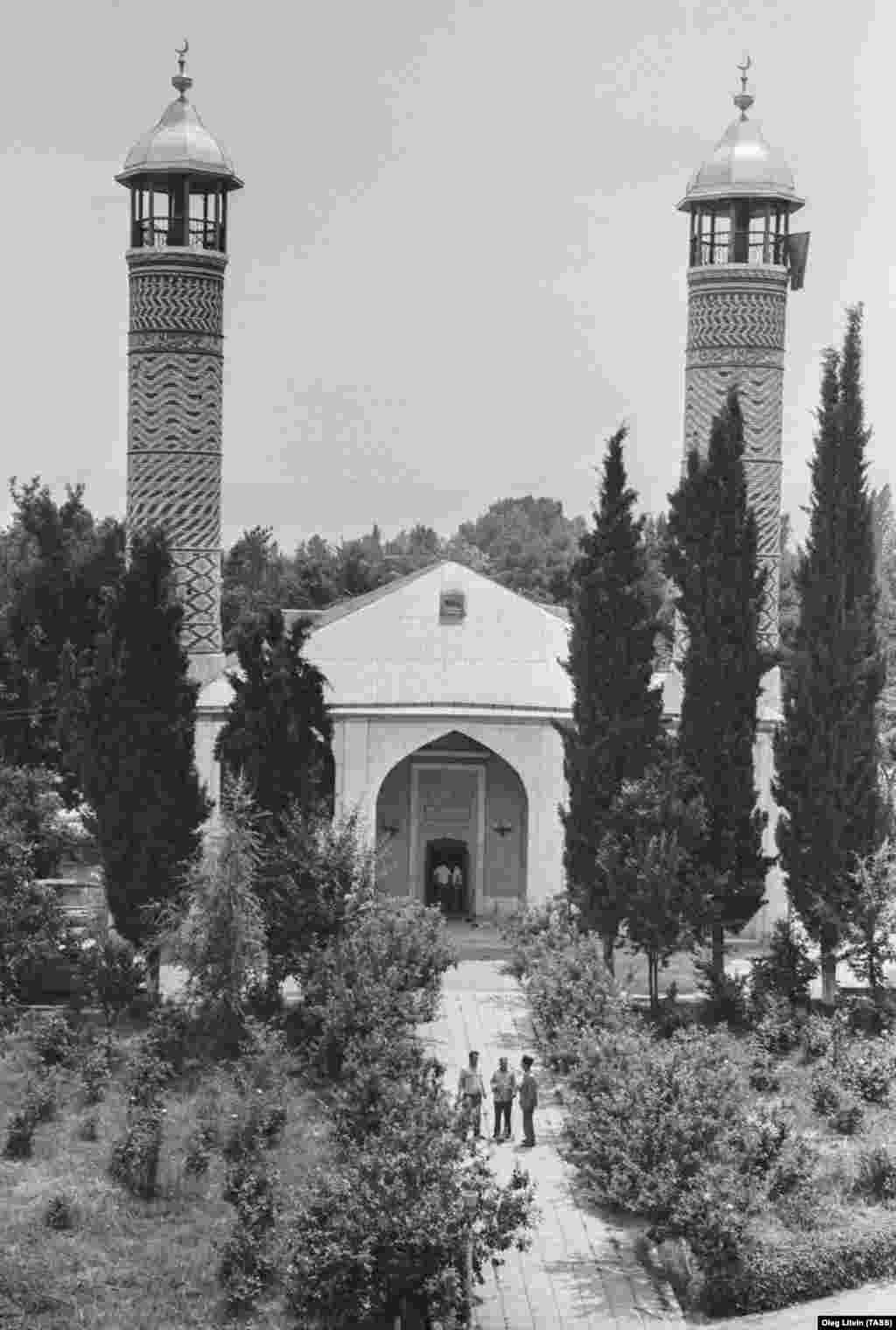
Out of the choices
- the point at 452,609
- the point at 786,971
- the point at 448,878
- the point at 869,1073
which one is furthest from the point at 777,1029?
the point at 452,609

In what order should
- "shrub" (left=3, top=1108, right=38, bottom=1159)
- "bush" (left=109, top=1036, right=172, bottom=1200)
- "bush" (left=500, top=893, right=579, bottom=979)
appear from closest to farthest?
"bush" (left=109, top=1036, right=172, bottom=1200) < "shrub" (left=3, top=1108, right=38, bottom=1159) < "bush" (left=500, top=893, right=579, bottom=979)

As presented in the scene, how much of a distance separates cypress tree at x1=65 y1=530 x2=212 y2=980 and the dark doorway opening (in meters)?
7.62

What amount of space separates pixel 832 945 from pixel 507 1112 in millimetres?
6410

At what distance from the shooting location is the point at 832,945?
27.9 meters

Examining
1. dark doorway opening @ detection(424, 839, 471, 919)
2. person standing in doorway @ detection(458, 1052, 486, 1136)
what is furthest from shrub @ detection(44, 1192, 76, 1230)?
dark doorway opening @ detection(424, 839, 471, 919)

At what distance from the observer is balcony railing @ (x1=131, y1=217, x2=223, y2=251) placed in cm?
3466

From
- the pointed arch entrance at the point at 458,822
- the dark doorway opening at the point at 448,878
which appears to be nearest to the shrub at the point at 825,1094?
the pointed arch entrance at the point at 458,822

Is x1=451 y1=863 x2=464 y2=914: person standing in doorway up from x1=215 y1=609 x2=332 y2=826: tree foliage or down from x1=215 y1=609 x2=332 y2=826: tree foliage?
down

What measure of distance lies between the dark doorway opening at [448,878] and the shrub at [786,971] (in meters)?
7.77

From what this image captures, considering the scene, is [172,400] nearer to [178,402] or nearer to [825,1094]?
[178,402]

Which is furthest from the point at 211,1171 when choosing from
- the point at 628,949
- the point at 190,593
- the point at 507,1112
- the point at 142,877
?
the point at 190,593

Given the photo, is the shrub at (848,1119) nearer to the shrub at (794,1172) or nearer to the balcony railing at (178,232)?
the shrub at (794,1172)

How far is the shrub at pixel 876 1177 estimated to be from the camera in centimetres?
2130

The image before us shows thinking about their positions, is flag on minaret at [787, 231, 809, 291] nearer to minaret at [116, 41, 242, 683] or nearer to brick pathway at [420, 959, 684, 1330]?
minaret at [116, 41, 242, 683]
